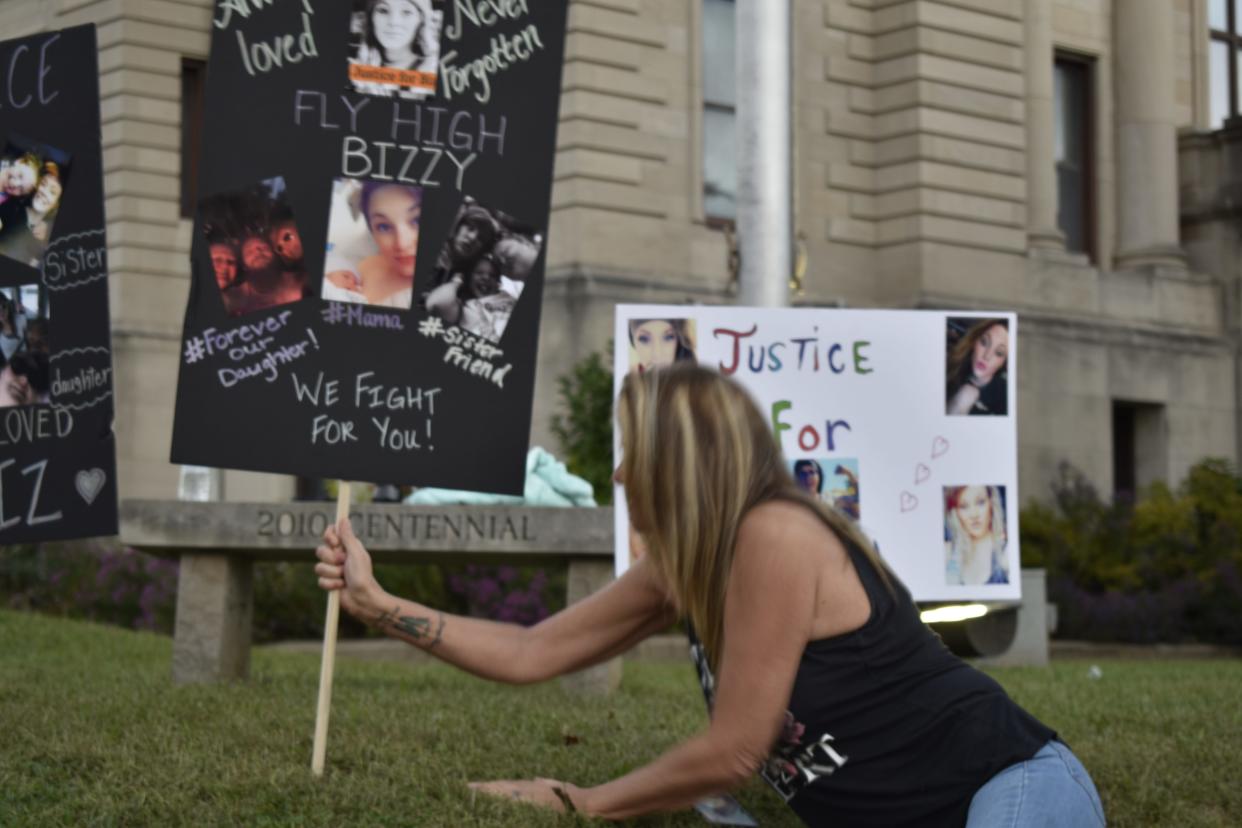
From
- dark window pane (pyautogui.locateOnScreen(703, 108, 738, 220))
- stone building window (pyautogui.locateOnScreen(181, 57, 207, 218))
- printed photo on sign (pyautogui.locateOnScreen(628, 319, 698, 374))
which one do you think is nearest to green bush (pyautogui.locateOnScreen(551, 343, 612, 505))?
dark window pane (pyautogui.locateOnScreen(703, 108, 738, 220))

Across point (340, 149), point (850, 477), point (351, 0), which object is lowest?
point (850, 477)

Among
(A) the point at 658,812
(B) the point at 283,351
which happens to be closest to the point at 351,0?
(B) the point at 283,351

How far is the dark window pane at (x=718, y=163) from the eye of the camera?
2370 cm

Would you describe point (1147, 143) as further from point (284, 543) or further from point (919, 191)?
point (284, 543)

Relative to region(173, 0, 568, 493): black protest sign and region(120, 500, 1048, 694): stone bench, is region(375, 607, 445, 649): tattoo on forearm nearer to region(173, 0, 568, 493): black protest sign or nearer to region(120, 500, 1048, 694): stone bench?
region(173, 0, 568, 493): black protest sign

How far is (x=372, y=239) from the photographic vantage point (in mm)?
6125

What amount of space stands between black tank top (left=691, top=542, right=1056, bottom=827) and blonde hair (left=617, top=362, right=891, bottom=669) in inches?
6.6

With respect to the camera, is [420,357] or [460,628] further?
[420,357]

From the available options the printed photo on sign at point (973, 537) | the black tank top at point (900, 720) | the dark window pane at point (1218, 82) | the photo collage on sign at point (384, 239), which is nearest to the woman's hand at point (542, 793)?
the black tank top at point (900, 720)

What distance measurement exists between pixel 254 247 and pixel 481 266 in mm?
686

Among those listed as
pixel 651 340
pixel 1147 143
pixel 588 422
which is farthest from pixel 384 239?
pixel 1147 143

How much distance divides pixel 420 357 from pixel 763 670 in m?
2.11

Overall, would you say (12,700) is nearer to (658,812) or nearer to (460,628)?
(460,628)

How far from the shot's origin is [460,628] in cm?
509
